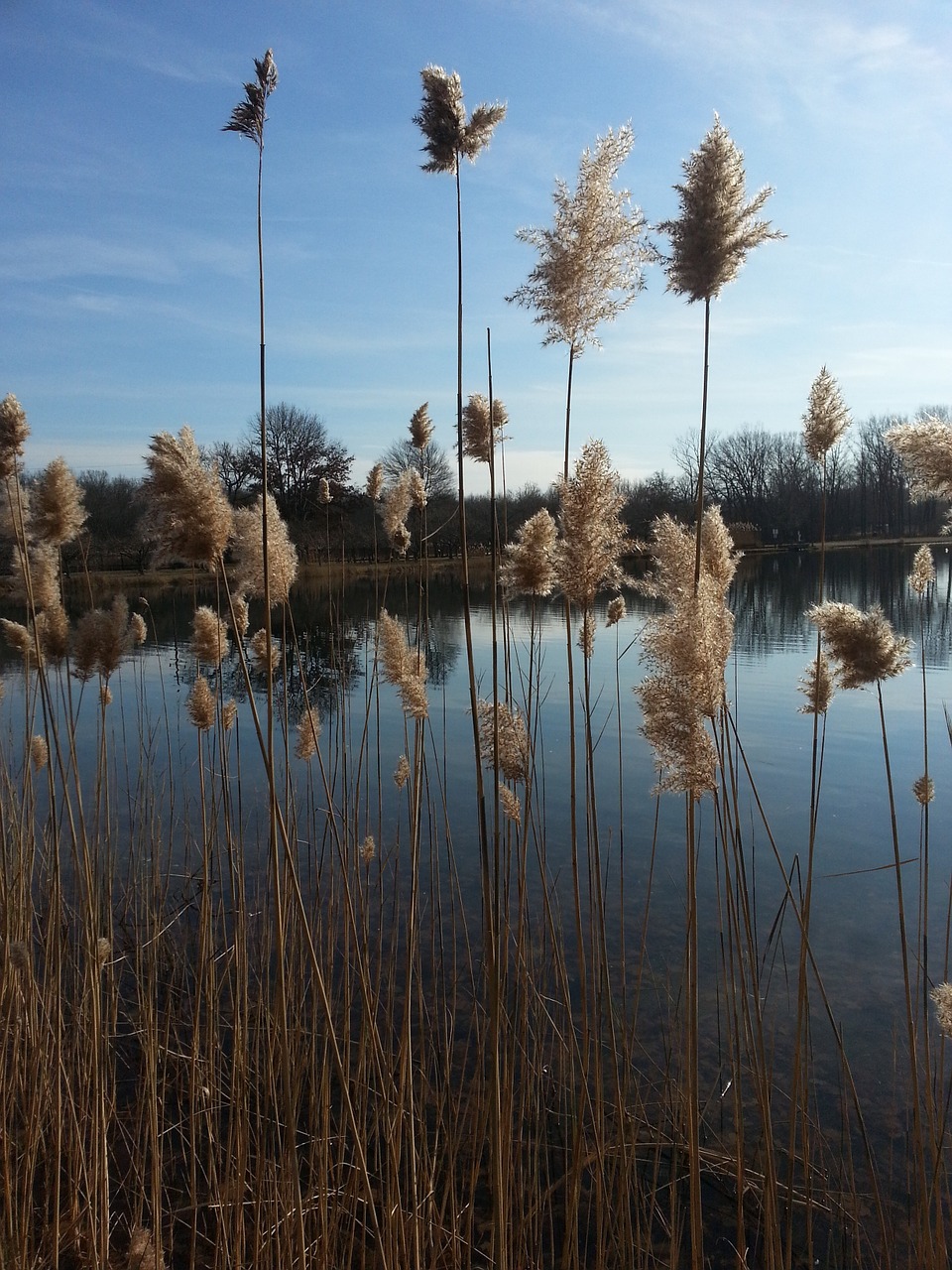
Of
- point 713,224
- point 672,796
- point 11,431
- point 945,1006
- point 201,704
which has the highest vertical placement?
point 713,224

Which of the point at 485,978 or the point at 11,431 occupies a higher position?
the point at 11,431

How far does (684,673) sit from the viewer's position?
5.94ft

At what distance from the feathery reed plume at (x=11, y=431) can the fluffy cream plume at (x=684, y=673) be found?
1826 millimetres

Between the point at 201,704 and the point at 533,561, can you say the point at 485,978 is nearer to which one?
the point at 533,561

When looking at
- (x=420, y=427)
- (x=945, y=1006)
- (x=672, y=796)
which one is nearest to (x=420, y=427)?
(x=420, y=427)

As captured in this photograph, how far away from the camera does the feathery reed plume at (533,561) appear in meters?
2.10

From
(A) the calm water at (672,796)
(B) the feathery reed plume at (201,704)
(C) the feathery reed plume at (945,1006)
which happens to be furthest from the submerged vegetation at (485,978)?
(A) the calm water at (672,796)

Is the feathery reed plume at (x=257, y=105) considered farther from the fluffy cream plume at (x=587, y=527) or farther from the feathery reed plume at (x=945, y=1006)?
the feathery reed plume at (x=945, y=1006)

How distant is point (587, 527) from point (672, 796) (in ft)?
20.2

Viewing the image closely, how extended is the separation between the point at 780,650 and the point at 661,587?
42.9 feet

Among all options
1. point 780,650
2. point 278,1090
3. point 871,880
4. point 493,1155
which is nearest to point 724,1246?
point 278,1090

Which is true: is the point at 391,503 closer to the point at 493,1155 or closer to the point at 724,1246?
the point at 493,1155

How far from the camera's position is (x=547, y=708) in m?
10.6

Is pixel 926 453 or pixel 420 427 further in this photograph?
pixel 420 427
